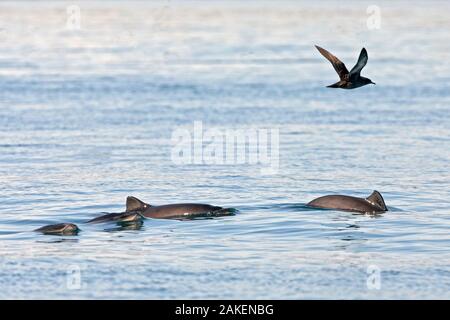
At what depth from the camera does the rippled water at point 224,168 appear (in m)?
15.5

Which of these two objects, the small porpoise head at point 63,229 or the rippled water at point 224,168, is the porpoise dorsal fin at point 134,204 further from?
the small porpoise head at point 63,229

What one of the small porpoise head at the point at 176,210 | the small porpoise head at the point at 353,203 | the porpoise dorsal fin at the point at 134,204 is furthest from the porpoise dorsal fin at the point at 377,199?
the porpoise dorsal fin at the point at 134,204

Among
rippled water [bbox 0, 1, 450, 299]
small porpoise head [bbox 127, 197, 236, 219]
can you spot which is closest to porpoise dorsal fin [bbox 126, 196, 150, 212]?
small porpoise head [bbox 127, 197, 236, 219]

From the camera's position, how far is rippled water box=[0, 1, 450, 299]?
15492 mm

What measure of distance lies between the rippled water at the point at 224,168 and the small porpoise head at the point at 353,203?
30cm

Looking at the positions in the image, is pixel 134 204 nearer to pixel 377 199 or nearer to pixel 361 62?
pixel 377 199

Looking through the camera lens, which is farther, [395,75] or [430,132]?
[395,75]

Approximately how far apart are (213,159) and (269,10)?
55361mm

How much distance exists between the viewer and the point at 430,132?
28.6m

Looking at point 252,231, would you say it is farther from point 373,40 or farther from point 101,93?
point 373,40

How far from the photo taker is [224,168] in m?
24.5

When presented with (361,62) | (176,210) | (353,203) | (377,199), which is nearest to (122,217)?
(176,210)

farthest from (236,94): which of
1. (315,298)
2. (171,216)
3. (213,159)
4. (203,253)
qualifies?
(315,298)
